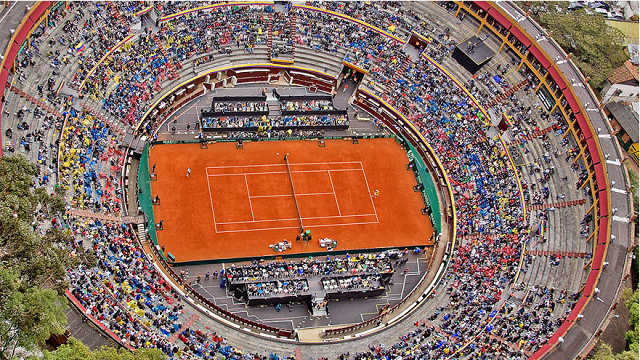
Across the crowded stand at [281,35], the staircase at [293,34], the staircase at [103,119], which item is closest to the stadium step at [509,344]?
the staircase at [103,119]

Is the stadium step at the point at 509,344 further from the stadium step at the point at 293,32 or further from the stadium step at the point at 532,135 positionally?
the stadium step at the point at 293,32

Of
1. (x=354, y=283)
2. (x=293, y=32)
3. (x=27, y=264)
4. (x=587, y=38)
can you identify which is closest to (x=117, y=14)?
(x=293, y=32)

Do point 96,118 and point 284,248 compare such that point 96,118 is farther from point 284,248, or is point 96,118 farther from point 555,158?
point 555,158

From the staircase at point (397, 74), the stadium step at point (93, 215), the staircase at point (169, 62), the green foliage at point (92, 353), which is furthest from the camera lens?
the staircase at point (397, 74)

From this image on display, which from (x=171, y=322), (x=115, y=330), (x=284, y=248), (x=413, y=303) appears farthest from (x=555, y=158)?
(x=115, y=330)

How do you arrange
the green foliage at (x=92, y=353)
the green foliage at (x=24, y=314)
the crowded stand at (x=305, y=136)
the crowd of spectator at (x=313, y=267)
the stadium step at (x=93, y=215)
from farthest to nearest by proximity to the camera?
1. the crowd of spectator at (x=313, y=267)
2. the stadium step at (x=93, y=215)
3. the crowded stand at (x=305, y=136)
4. the green foliage at (x=92, y=353)
5. the green foliage at (x=24, y=314)

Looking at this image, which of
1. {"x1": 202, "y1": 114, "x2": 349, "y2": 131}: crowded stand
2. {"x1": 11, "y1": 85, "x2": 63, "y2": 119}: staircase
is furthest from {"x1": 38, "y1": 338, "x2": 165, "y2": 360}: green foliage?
{"x1": 202, "y1": 114, "x2": 349, "y2": 131}: crowded stand
